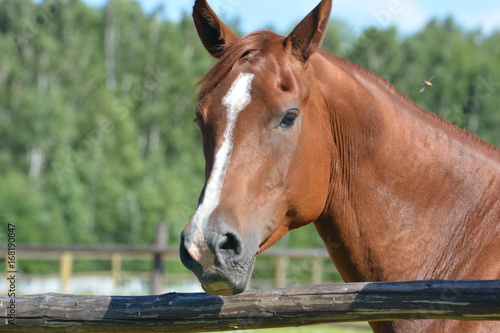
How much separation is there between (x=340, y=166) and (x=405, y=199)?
344mm

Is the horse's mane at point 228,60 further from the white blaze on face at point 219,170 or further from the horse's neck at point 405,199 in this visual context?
the horse's neck at point 405,199

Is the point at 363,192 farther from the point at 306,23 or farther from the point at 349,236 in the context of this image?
the point at 306,23

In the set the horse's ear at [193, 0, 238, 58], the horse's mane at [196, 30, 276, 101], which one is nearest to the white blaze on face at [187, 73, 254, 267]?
the horse's mane at [196, 30, 276, 101]

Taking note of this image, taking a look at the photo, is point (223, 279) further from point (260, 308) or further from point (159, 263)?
point (159, 263)

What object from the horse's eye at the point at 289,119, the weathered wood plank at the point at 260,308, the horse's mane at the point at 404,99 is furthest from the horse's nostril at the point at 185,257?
the horse's mane at the point at 404,99

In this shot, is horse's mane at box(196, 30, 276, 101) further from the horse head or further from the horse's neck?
the horse's neck

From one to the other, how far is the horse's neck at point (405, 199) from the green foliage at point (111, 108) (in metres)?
23.4

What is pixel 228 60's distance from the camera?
107 inches

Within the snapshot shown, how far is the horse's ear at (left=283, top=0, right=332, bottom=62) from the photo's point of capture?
2736mm

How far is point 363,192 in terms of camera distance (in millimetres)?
Result: 2840

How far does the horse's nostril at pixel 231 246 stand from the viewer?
2.34 m

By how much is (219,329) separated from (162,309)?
0.91 feet

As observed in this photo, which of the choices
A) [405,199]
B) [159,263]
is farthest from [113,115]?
[405,199]

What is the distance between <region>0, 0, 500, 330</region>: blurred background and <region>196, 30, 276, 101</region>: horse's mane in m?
21.3
